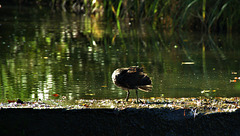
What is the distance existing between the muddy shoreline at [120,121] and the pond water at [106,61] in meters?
1.29

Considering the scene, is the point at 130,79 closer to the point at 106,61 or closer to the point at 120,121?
the point at 120,121

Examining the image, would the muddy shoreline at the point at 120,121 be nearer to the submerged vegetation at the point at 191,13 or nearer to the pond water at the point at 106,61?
the pond water at the point at 106,61

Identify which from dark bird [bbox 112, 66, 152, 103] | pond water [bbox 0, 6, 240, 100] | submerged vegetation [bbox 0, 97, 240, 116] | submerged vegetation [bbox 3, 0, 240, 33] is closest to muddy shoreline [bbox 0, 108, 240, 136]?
submerged vegetation [bbox 0, 97, 240, 116]

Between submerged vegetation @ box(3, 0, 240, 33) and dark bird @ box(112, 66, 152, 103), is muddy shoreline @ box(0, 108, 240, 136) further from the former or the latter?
submerged vegetation @ box(3, 0, 240, 33)

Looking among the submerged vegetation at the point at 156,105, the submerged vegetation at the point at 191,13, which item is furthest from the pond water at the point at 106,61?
the submerged vegetation at the point at 156,105

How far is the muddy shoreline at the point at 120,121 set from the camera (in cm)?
466

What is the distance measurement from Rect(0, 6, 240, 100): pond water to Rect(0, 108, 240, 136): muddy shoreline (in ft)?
4.22

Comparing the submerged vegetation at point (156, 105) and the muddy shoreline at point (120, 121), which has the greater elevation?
the submerged vegetation at point (156, 105)

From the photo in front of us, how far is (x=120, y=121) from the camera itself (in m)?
4.71

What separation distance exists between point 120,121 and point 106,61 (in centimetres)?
429

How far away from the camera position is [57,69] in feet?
26.4

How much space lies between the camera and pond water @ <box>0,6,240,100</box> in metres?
6.47

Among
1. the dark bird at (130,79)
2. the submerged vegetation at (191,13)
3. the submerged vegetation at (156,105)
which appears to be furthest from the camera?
the submerged vegetation at (191,13)

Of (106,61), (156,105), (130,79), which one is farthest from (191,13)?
(156,105)
